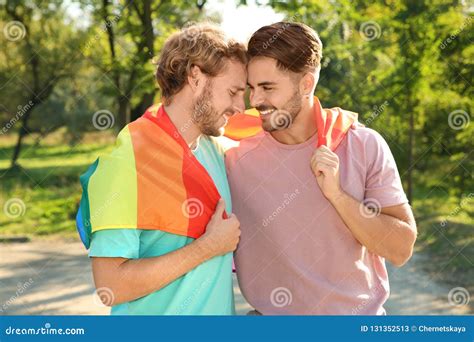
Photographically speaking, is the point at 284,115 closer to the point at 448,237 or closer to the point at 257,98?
the point at 257,98

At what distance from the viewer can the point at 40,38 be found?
59.2 ft

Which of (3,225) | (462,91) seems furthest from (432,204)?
(3,225)

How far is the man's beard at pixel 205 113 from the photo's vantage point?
9.36 ft

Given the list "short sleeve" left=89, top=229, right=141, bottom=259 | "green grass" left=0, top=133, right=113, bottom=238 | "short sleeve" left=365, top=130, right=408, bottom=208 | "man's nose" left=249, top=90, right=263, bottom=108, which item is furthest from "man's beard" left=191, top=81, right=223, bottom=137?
"green grass" left=0, top=133, right=113, bottom=238

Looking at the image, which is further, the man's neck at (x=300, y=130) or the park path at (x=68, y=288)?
the park path at (x=68, y=288)

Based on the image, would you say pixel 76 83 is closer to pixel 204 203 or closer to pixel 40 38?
pixel 40 38

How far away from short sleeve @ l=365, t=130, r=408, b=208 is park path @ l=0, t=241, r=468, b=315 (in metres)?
4.12

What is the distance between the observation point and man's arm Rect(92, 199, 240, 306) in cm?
258

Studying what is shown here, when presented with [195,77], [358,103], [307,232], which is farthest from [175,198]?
[358,103]

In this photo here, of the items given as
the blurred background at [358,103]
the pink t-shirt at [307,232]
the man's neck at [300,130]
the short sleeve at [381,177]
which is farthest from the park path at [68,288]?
the short sleeve at [381,177]

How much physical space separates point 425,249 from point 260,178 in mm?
7526

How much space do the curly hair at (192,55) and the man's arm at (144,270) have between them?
66 cm

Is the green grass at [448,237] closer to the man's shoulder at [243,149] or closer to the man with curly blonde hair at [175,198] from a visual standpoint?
the man's shoulder at [243,149]

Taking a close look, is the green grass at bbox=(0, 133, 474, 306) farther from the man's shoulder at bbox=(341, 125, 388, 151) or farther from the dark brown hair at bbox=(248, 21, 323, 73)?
the dark brown hair at bbox=(248, 21, 323, 73)
